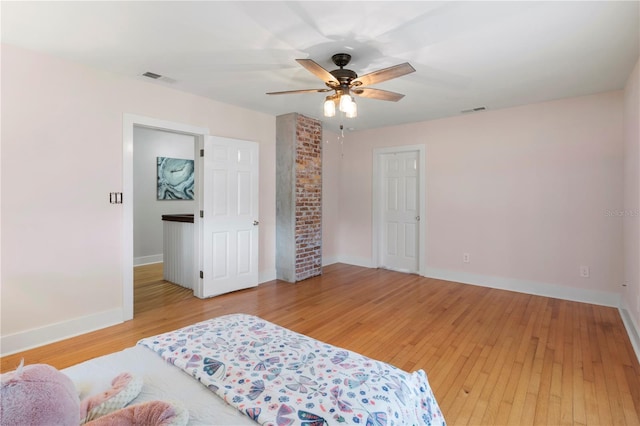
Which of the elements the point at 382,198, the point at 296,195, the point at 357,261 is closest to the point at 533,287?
the point at 382,198

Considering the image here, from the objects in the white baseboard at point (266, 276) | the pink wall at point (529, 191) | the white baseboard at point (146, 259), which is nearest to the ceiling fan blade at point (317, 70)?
the pink wall at point (529, 191)

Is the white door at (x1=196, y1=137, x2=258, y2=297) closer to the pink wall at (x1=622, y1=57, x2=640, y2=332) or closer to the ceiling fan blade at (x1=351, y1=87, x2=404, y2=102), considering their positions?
the ceiling fan blade at (x1=351, y1=87, x2=404, y2=102)

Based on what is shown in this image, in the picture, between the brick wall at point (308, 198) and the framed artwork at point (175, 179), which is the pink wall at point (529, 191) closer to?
the brick wall at point (308, 198)

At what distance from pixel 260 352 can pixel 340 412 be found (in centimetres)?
53

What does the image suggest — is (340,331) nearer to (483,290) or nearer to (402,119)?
(483,290)

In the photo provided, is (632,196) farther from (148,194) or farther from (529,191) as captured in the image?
(148,194)

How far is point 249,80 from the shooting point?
3.32 m

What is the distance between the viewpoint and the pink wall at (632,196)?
9.20 ft

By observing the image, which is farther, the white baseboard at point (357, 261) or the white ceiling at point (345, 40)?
the white baseboard at point (357, 261)

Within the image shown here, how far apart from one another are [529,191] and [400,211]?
1.92 meters

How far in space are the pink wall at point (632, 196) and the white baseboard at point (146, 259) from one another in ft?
22.6

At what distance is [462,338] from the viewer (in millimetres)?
2877

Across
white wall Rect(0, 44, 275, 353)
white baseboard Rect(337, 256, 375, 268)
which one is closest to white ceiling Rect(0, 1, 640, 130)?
white wall Rect(0, 44, 275, 353)

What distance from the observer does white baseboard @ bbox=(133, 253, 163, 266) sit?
5.93m
